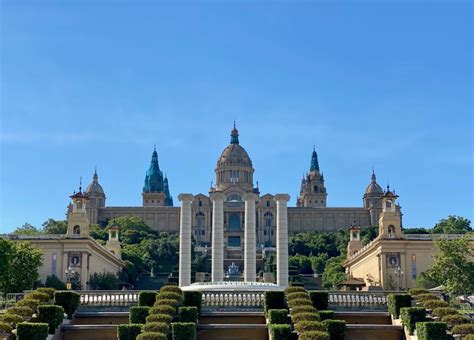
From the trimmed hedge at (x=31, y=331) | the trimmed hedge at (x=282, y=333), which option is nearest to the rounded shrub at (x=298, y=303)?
the trimmed hedge at (x=282, y=333)

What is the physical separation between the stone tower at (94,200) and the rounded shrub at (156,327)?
15787 cm

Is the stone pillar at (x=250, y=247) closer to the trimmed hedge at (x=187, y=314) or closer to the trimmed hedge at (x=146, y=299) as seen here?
the trimmed hedge at (x=146, y=299)

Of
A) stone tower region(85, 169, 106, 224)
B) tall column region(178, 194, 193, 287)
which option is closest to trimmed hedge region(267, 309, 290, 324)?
tall column region(178, 194, 193, 287)

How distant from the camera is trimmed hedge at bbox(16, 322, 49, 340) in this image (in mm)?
29000

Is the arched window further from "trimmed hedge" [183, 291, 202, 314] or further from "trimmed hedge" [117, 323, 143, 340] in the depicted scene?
"trimmed hedge" [117, 323, 143, 340]

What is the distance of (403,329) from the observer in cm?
3216

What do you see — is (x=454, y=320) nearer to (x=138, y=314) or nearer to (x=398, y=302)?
(x=398, y=302)

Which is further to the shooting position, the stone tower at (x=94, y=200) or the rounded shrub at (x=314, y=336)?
the stone tower at (x=94, y=200)

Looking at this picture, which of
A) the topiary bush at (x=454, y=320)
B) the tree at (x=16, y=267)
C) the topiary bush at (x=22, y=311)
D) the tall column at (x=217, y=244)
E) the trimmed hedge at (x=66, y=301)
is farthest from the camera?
the tall column at (x=217, y=244)

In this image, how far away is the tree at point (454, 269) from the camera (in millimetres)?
61469

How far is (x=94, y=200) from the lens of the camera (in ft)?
627

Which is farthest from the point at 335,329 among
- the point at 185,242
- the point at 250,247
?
the point at 185,242

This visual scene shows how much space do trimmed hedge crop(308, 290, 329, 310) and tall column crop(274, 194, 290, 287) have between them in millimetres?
26681

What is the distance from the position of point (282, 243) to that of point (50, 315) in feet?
110
